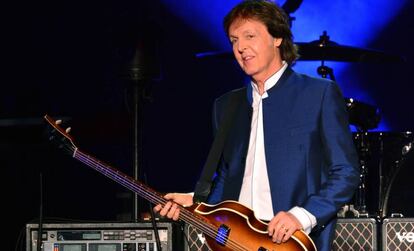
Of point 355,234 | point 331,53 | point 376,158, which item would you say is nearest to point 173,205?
point 355,234

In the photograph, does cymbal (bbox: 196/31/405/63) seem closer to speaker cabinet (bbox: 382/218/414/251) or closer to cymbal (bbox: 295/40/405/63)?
cymbal (bbox: 295/40/405/63)

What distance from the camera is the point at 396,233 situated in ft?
15.8

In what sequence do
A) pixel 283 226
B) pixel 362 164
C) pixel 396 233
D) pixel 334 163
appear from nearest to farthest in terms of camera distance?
pixel 283 226
pixel 334 163
pixel 396 233
pixel 362 164

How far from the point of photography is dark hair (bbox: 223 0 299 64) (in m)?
3.91

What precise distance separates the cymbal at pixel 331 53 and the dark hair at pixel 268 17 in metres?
2.24

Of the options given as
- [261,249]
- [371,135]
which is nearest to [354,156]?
[261,249]

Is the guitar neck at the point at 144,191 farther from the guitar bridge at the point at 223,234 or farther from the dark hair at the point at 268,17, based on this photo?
the dark hair at the point at 268,17

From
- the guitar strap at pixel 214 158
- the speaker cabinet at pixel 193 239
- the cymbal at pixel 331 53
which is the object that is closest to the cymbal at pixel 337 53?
the cymbal at pixel 331 53

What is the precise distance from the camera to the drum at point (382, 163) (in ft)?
18.9

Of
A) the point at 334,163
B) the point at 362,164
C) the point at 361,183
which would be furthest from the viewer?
the point at 362,164

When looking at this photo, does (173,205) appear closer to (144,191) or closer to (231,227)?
(144,191)

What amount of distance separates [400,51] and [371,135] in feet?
6.62

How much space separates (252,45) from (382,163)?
7.39 feet

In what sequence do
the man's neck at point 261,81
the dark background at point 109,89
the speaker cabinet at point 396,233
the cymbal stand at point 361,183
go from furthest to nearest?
the dark background at point 109,89
the cymbal stand at point 361,183
the speaker cabinet at point 396,233
the man's neck at point 261,81
